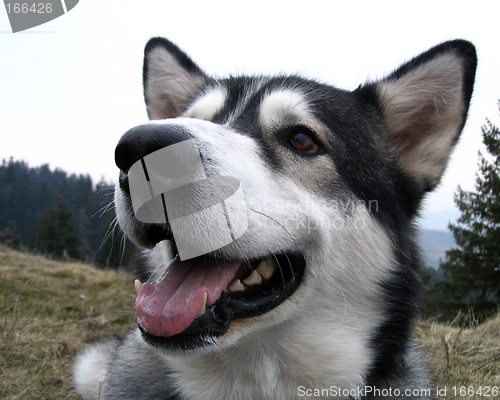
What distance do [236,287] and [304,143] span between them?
1062 millimetres

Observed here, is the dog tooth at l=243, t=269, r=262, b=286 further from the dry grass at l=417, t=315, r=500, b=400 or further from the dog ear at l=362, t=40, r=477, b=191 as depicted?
the dry grass at l=417, t=315, r=500, b=400

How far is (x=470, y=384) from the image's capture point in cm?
381

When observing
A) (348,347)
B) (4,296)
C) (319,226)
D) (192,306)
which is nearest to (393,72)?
(319,226)

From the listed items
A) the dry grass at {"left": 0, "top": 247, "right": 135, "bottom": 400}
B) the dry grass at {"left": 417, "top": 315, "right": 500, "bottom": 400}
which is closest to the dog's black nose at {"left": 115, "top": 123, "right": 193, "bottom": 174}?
the dry grass at {"left": 0, "top": 247, "right": 135, "bottom": 400}

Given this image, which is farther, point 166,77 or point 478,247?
point 478,247

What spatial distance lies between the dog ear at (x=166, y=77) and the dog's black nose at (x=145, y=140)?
6.52 feet

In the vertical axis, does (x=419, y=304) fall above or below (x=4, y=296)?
above

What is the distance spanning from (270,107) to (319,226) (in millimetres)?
909

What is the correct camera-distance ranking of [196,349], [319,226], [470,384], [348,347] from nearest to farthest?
[196,349] → [319,226] → [348,347] → [470,384]

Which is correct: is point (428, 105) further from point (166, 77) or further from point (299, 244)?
point (166, 77)

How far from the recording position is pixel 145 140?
1.89 m

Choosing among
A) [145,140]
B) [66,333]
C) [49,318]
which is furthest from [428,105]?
[49,318]

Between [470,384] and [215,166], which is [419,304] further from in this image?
[215,166]

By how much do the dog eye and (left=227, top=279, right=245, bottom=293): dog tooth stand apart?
98 cm
